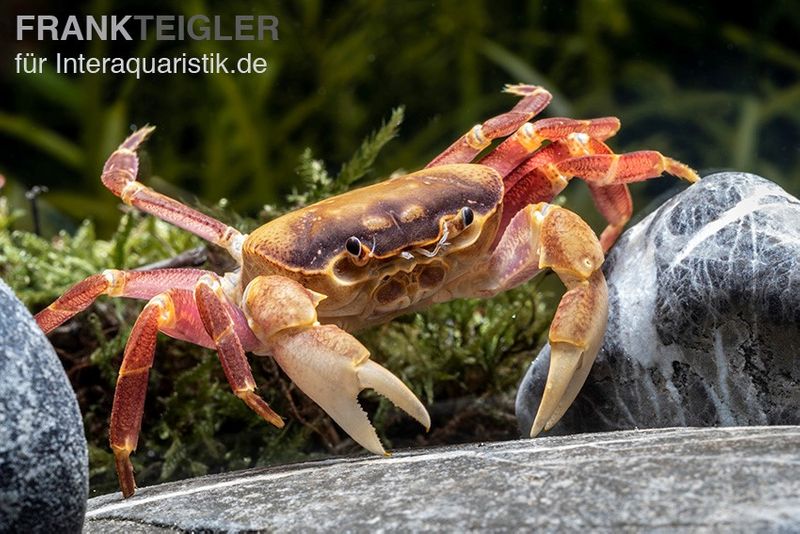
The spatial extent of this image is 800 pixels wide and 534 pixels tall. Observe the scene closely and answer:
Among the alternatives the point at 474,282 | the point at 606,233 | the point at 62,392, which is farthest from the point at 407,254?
the point at 62,392

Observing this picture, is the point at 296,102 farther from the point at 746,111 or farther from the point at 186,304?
the point at 186,304

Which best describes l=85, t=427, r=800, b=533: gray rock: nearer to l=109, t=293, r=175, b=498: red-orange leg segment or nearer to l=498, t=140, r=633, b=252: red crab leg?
l=109, t=293, r=175, b=498: red-orange leg segment

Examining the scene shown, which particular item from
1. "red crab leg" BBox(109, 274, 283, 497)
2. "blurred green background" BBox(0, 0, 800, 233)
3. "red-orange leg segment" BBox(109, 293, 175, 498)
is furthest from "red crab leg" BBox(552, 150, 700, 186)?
"blurred green background" BBox(0, 0, 800, 233)

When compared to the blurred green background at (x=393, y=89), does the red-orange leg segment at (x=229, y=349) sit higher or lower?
lower

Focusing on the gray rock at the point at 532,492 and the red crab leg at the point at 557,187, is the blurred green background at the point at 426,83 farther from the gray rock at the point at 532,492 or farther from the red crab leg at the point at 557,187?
the gray rock at the point at 532,492

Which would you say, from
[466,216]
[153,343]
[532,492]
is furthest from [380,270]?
[532,492]

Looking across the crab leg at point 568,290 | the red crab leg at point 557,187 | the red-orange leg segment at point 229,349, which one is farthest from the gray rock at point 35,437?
the red crab leg at point 557,187
